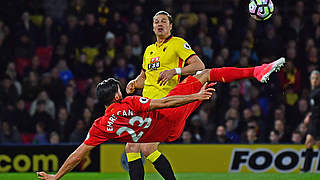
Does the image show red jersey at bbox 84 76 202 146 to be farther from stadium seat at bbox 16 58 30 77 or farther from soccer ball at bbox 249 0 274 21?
stadium seat at bbox 16 58 30 77

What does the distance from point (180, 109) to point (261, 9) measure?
1.97 meters

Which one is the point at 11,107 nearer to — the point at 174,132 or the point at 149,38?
the point at 149,38

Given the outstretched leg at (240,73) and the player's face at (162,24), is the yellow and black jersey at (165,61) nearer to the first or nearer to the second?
the player's face at (162,24)

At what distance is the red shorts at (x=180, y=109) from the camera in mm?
6664

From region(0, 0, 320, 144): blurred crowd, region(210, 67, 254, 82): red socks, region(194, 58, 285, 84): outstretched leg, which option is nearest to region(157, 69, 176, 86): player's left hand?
region(194, 58, 285, 84): outstretched leg

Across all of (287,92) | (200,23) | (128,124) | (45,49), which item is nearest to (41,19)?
(45,49)

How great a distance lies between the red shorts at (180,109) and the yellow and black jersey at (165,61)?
0.37m

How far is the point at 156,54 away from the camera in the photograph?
7.28 m

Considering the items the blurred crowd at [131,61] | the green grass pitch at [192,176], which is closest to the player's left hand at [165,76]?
the green grass pitch at [192,176]

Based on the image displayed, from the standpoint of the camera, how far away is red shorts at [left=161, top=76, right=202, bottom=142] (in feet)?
21.9

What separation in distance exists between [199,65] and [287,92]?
617 centimetres

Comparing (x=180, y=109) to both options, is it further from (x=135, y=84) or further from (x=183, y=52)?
(x=135, y=84)

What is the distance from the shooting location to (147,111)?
6320mm

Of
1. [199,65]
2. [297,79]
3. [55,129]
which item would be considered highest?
[199,65]
